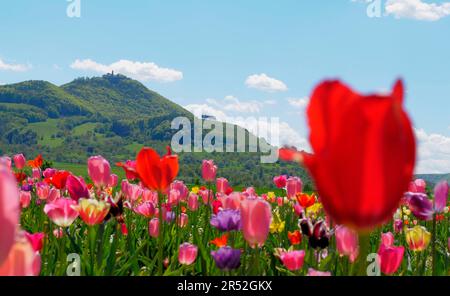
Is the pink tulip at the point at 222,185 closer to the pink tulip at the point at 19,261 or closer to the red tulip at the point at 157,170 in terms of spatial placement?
the red tulip at the point at 157,170

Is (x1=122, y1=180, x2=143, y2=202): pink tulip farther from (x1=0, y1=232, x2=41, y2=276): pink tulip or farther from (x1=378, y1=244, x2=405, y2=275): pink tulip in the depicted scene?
(x1=0, y1=232, x2=41, y2=276): pink tulip

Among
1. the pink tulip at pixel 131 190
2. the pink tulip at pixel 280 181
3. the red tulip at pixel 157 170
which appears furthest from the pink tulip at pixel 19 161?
the red tulip at pixel 157 170

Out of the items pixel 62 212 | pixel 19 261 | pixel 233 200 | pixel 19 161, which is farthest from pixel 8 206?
pixel 19 161

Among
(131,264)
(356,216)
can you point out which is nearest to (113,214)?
(131,264)

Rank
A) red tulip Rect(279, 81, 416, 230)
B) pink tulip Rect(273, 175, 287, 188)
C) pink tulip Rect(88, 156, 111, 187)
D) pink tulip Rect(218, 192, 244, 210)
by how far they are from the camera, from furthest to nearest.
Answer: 1. pink tulip Rect(273, 175, 287, 188)
2. pink tulip Rect(88, 156, 111, 187)
3. pink tulip Rect(218, 192, 244, 210)
4. red tulip Rect(279, 81, 416, 230)

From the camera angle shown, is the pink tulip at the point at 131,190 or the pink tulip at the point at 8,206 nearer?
the pink tulip at the point at 8,206

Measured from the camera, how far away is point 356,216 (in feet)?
3.31

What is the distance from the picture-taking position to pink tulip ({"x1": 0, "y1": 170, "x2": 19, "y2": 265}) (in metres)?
0.82

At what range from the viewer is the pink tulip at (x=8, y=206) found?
815mm

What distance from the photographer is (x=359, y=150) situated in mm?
938

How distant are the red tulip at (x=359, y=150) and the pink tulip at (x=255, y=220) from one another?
1.32 m

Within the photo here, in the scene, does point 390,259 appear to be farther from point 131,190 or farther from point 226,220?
point 131,190

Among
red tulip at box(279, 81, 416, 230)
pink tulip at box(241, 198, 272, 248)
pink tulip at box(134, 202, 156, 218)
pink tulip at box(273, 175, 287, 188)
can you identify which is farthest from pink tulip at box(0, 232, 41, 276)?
pink tulip at box(273, 175, 287, 188)

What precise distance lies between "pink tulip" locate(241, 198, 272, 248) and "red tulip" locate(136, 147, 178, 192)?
19.0 inches
